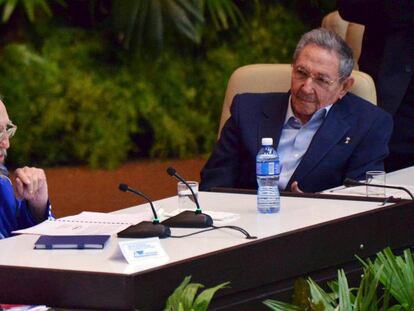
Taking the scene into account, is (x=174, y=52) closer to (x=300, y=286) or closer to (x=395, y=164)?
(x=395, y=164)

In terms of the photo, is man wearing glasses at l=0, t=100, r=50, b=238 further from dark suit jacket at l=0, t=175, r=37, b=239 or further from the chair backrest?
the chair backrest

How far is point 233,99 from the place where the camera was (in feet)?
14.0

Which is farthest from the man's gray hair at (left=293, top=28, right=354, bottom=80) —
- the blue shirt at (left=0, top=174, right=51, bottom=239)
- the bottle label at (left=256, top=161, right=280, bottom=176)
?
the blue shirt at (left=0, top=174, right=51, bottom=239)

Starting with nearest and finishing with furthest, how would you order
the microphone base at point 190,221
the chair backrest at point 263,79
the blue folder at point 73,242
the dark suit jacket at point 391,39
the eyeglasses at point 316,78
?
the blue folder at point 73,242 < the microphone base at point 190,221 < the eyeglasses at point 316,78 < the chair backrest at point 263,79 < the dark suit jacket at point 391,39

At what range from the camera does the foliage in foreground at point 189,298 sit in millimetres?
2287

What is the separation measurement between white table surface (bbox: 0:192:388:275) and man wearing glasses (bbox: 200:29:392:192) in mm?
567

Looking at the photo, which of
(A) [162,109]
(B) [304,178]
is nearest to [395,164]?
(B) [304,178]

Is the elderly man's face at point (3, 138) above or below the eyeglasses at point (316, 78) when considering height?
below

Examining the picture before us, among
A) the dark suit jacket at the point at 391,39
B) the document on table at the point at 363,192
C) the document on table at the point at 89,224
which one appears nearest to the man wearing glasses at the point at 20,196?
the document on table at the point at 89,224

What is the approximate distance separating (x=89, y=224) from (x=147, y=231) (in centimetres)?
25

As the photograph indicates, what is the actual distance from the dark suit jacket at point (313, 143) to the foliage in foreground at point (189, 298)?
1.66m

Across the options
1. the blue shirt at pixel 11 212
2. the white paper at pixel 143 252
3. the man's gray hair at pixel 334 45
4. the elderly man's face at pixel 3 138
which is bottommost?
the blue shirt at pixel 11 212

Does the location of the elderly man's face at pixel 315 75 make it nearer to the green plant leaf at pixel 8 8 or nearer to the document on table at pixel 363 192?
the document on table at pixel 363 192

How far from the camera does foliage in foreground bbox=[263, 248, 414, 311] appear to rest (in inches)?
92.0
